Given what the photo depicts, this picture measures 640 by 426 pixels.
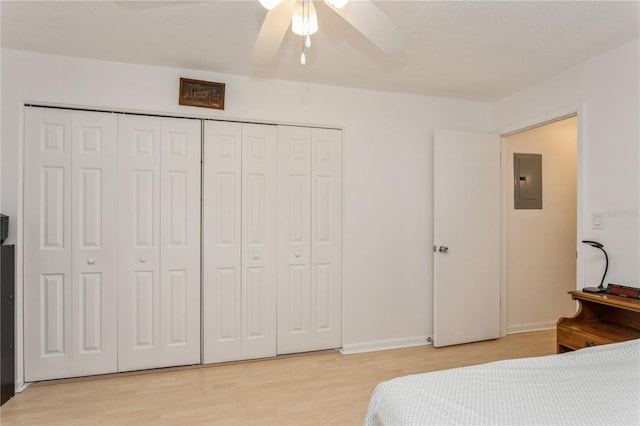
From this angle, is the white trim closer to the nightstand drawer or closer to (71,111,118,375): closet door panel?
the nightstand drawer

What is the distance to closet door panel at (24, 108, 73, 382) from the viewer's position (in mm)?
2529

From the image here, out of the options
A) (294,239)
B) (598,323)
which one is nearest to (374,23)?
(294,239)

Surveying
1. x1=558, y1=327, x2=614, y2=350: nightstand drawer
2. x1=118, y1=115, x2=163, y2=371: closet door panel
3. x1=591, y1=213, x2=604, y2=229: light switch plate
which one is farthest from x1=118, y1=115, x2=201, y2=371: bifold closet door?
x1=591, y1=213, x2=604, y2=229: light switch plate

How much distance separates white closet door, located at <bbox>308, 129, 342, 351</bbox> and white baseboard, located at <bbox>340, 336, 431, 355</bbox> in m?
0.11

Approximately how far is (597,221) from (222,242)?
9.64 feet

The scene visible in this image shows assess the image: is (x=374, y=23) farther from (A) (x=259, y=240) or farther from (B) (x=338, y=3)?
(A) (x=259, y=240)

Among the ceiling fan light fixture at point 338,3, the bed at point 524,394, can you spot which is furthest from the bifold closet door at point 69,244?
the bed at point 524,394

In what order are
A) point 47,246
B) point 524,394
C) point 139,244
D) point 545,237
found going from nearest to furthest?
1. point 524,394
2. point 47,246
3. point 139,244
4. point 545,237

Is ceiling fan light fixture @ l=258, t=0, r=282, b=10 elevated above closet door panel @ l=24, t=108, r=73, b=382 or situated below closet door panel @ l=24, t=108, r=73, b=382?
above

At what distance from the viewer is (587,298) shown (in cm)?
230

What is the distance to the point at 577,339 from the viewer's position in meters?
2.30

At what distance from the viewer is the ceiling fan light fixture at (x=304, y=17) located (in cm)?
138

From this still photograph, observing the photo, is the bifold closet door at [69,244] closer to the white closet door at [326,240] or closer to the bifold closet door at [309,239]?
the bifold closet door at [309,239]

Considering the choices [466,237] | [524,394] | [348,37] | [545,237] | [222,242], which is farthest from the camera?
[545,237]
